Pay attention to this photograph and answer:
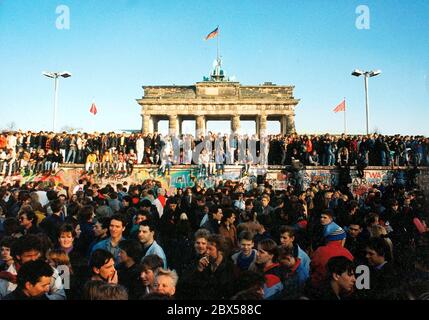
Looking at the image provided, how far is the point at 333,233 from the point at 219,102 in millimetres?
35704

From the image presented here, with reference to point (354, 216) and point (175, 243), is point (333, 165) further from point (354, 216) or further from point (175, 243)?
point (175, 243)

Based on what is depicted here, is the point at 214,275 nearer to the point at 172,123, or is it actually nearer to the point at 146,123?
the point at 146,123

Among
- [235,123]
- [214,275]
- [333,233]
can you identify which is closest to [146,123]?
[235,123]

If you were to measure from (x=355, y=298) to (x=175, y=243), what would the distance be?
3.21 meters

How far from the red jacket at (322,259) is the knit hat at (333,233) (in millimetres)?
393

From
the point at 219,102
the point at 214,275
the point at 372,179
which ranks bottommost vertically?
the point at 214,275

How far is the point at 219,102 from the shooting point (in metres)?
40.3

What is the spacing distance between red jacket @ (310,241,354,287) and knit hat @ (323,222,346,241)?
A: 1.29ft

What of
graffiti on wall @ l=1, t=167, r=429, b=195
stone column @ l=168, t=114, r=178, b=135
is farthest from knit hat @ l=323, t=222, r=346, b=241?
stone column @ l=168, t=114, r=178, b=135

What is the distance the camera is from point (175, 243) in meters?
6.23

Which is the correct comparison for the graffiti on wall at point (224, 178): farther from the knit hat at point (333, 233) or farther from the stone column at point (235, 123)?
the stone column at point (235, 123)
